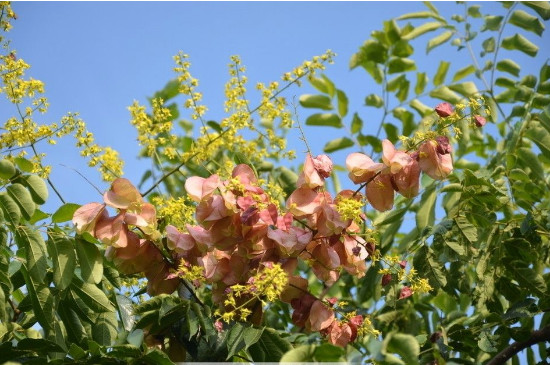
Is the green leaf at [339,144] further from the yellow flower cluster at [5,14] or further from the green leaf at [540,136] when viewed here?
the yellow flower cluster at [5,14]

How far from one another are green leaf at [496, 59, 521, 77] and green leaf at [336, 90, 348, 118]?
1.84 ft

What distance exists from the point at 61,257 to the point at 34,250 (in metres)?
0.05

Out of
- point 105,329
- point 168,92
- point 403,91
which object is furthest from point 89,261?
point 403,91

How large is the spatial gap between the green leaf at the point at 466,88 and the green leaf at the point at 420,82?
11 centimetres

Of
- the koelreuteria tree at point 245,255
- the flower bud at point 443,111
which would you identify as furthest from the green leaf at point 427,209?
the flower bud at point 443,111

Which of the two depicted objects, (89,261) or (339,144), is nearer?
(89,261)

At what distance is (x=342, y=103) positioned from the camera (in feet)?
9.96

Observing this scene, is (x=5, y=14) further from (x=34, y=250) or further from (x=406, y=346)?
(x=406, y=346)

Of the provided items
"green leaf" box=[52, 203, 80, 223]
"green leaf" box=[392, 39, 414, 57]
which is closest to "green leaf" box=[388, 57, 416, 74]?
"green leaf" box=[392, 39, 414, 57]

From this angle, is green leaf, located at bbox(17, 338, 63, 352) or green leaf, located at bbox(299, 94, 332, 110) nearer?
green leaf, located at bbox(17, 338, 63, 352)

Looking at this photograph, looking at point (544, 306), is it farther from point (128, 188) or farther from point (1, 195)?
point (1, 195)

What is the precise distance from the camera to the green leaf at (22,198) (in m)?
1.62

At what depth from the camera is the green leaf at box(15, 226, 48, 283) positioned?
1562 mm

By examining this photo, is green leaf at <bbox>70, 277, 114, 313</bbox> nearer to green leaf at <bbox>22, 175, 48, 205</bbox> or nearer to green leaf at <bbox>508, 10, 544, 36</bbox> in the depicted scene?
green leaf at <bbox>22, 175, 48, 205</bbox>
